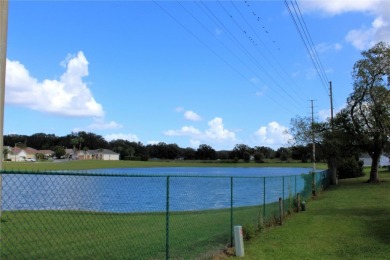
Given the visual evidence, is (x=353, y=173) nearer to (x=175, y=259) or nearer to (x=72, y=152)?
(x=175, y=259)

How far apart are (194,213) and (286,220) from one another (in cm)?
373

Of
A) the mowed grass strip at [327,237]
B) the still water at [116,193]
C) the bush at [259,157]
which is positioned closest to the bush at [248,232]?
the mowed grass strip at [327,237]

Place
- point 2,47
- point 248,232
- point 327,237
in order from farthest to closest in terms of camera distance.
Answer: point 327,237, point 248,232, point 2,47

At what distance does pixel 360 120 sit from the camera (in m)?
41.0

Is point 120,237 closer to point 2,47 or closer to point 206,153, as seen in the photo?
point 2,47

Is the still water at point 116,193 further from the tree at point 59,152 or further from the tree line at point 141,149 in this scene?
the tree at point 59,152

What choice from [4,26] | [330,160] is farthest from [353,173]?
[4,26]

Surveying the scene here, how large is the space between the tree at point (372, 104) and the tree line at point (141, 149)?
98.8 metres

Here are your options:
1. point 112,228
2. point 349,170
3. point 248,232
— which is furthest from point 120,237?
point 349,170

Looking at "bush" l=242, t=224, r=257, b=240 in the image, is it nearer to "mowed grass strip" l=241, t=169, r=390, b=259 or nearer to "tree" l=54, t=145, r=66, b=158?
"mowed grass strip" l=241, t=169, r=390, b=259

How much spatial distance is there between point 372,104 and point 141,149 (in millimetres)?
142915

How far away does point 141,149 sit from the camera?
6973 inches

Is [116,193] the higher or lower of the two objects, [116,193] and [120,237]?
the higher

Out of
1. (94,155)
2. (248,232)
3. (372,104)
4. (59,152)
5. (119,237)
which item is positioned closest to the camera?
(248,232)
